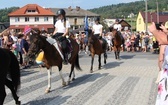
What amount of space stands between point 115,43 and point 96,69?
409 cm

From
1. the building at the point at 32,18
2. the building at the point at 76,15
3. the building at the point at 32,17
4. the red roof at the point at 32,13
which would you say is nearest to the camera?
the building at the point at 32,18

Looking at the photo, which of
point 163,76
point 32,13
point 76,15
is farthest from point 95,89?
point 76,15

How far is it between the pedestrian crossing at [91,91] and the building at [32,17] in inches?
3093

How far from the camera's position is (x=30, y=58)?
865cm

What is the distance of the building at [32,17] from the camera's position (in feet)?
294

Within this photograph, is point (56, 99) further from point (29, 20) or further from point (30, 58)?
point (29, 20)

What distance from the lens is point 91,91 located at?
30.5ft

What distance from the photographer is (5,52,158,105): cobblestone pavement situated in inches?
317

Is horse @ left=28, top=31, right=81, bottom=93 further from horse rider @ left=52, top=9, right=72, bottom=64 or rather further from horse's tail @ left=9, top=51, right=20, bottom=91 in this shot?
horse's tail @ left=9, top=51, right=20, bottom=91

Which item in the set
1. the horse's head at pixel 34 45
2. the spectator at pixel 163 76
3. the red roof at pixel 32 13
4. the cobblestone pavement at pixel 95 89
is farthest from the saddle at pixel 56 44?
the red roof at pixel 32 13

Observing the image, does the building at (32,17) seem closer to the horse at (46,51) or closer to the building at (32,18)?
the building at (32,18)

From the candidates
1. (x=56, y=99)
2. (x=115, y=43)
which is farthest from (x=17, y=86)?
(x=115, y=43)

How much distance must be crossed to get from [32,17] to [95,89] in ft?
275

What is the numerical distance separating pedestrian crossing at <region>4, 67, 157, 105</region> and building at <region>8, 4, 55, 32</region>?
78568 mm
